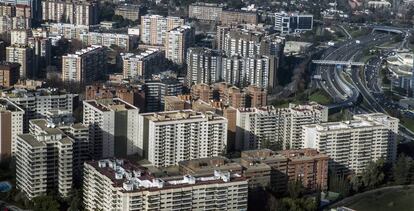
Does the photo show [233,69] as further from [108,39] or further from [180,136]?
[180,136]

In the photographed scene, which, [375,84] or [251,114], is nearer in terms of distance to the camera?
[251,114]

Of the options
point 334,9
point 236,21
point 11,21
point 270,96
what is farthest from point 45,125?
point 334,9

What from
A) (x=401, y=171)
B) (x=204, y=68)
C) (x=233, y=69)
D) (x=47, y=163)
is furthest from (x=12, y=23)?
(x=401, y=171)

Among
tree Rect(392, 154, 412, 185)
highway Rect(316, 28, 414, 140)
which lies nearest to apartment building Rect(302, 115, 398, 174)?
tree Rect(392, 154, 412, 185)

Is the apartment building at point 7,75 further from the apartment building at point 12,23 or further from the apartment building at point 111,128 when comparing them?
the apartment building at point 12,23

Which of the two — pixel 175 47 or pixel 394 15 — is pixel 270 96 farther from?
pixel 394 15
